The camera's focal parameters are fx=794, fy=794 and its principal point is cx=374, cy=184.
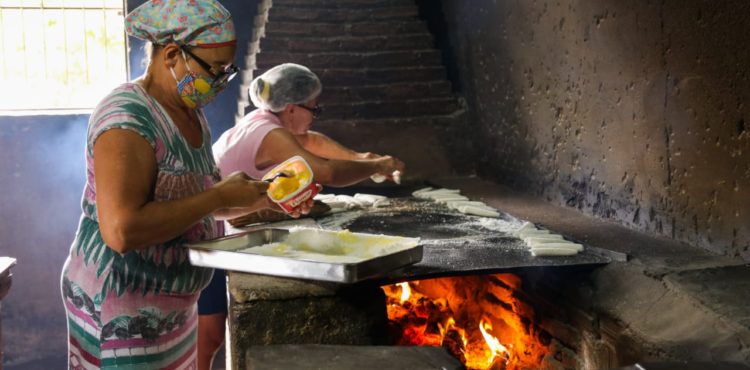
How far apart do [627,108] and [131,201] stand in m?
2.82

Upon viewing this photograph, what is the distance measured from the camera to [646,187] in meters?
3.98

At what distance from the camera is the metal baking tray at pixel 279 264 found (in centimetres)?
231

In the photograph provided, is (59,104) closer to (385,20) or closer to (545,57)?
(385,20)

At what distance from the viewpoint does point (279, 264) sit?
2527mm

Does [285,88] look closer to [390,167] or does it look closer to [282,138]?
[282,138]

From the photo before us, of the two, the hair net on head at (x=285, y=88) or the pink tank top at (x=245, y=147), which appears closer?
the pink tank top at (x=245, y=147)

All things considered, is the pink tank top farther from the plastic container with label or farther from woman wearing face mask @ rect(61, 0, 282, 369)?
woman wearing face mask @ rect(61, 0, 282, 369)

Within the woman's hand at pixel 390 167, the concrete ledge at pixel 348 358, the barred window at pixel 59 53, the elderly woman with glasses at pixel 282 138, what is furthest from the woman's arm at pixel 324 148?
the concrete ledge at pixel 348 358

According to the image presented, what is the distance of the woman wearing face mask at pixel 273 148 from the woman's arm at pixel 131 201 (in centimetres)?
186

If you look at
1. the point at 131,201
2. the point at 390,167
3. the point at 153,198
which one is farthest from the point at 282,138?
the point at 131,201

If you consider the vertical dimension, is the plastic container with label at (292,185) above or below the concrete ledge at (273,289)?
above

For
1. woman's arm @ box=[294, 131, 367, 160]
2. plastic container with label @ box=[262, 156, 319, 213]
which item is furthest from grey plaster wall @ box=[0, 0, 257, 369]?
plastic container with label @ box=[262, 156, 319, 213]

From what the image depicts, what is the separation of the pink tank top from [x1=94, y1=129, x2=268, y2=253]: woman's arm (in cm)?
191

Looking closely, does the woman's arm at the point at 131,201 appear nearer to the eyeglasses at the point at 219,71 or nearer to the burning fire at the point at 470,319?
the eyeglasses at the point at 219,71
